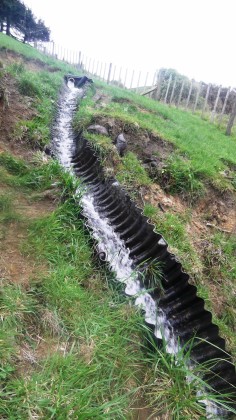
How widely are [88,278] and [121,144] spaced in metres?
4.23

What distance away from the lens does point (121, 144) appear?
6918 millimetres

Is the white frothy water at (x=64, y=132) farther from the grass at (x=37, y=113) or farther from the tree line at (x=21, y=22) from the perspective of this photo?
the tree line at (x=21, y=22)

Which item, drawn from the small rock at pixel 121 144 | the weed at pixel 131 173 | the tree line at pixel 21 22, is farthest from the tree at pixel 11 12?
the weed at pixel 131 173

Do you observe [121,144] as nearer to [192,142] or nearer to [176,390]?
[192,142]

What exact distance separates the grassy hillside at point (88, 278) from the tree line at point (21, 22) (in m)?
23.4

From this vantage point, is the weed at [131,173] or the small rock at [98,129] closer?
the weed at [131,173]

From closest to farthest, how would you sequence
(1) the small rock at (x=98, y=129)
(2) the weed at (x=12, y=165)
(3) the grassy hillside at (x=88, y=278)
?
1. (3) the grassy hillside at (x=88, y=278)
2. (2) the weed at (x=12, y=165)
3. (1) the small rock at (x=98, y=129)

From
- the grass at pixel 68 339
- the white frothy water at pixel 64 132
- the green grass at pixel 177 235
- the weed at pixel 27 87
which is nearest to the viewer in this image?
the grass at pixel 68 339

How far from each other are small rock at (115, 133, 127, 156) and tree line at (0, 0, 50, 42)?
924 inches

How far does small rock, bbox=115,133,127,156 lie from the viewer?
6.85 metres

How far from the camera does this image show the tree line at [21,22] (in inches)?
977

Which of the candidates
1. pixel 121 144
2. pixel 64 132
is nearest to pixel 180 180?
pixel 121 144

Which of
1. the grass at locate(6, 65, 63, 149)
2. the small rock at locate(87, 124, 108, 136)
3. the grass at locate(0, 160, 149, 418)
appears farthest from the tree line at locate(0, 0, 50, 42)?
the grass at locate(0, 160, 149, 418)

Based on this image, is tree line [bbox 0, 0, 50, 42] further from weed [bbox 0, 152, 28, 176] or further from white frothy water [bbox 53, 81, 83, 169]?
weed [bbox 0, 152, 28, 176]
